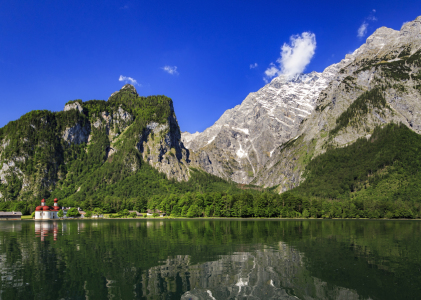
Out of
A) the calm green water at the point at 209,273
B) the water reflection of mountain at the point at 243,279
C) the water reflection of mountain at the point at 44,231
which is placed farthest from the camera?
the water reflection of mountain at the point at 44,231

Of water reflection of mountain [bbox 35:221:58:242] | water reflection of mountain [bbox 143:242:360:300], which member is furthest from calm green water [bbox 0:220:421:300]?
water reflection of mountain [bbox 35:221:58:242]

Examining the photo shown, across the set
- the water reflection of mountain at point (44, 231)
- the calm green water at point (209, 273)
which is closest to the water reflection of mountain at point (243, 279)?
the calm green water at point (209, 273)

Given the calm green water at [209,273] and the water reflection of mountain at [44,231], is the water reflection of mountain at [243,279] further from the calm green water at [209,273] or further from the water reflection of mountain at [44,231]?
the water reflection of mountain at [44,231]

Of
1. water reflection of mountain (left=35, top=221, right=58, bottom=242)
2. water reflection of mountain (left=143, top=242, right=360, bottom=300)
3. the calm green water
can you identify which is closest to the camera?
water reflection of mountain (left=143, top=242, right=360, bottom=300)

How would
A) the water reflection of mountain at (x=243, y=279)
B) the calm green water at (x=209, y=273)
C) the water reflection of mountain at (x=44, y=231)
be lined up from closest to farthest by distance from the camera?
the water reflection of mountain at (x=243, y=279), the calm green water at (x=209, y=273), the water reflection of mountain at (x=44, y=231)

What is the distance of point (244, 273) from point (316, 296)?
9900 mm

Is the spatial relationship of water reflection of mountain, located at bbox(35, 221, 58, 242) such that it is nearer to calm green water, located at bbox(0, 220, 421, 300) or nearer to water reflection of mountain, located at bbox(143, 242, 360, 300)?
calm green water, located at bbox(0, 220, 421, 300)

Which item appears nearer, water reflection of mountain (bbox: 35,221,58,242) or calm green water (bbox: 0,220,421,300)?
calm green water (bbox: 0,220,421,300)

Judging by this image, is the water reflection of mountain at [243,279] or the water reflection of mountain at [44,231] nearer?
the water reflection of mountain at [243,279]

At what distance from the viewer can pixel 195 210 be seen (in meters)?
185

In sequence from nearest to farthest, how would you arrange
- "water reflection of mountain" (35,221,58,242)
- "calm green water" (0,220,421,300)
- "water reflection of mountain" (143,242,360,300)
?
"water reflection of mountain" (143,242,360,300) → "calm green water" (0,220,421,300) → "water reflection of mountain" (35,221,58,242)

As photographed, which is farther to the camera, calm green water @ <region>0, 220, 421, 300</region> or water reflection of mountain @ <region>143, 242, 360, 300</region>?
calm green water @ <region>0, 220, 421, 300</region>

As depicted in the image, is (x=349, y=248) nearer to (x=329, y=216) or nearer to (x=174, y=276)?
(x=174, y=276)

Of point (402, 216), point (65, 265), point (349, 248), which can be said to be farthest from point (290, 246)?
point (402, 216)
